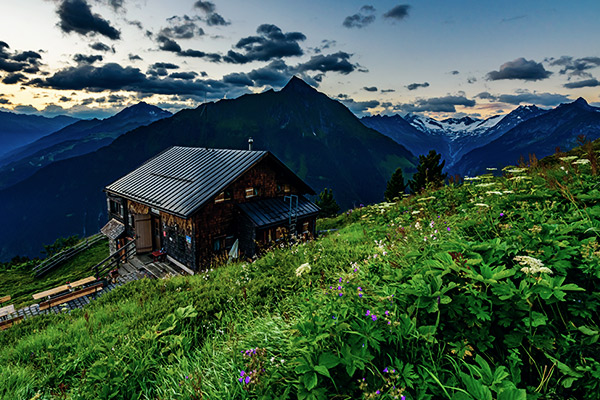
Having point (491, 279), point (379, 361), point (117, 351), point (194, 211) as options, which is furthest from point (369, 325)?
point (194, 211)

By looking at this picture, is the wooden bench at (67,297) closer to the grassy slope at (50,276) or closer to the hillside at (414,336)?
the hillside at (414,336)

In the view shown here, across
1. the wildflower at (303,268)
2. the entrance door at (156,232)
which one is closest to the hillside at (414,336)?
the wildflower at (303,268)

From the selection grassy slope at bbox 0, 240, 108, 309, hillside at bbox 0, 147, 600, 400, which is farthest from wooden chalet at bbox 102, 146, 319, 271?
hillside at bbox 0, 147, 600, 400

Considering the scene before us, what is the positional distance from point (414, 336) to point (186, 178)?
19.6 metres

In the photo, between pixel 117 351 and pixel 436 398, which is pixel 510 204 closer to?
pixel 436 398

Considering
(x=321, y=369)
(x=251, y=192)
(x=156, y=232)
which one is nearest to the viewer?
(x=321, y=369)

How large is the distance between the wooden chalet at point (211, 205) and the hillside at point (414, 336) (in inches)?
456

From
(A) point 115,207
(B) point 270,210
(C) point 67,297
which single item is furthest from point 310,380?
(A) point 115,207

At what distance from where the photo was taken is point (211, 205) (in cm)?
1705

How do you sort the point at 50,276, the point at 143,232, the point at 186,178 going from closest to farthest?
the point at 186,178 → the point at 143,232 → the point at 50,276

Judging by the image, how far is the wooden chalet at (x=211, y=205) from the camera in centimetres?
1688

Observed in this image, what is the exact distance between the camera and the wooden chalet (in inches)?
665

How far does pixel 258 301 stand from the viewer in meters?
5.58

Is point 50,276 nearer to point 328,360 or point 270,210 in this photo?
point 270,210
